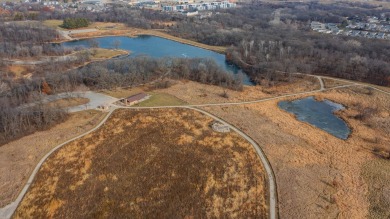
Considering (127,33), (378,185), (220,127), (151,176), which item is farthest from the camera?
(127,33)

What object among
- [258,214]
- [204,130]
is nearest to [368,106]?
[204,130]

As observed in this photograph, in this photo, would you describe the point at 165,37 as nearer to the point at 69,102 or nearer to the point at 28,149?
the point at 69,102

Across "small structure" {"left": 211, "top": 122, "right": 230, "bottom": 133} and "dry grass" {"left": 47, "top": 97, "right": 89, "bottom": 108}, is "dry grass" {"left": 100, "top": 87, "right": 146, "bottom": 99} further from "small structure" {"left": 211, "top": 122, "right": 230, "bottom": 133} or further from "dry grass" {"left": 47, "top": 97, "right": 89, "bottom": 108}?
→ "small structure" {"left": 211, "top": 122, "right": 230, "bottom": 133}

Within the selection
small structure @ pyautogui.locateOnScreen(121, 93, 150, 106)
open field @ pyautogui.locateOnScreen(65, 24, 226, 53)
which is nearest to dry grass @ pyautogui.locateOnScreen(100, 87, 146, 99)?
small structure @ pyautogui.locateOnScreen(121, 93, 150, 106)

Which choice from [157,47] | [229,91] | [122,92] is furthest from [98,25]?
[229,91]

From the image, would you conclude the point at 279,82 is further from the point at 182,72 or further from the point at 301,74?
the point at 182,72
